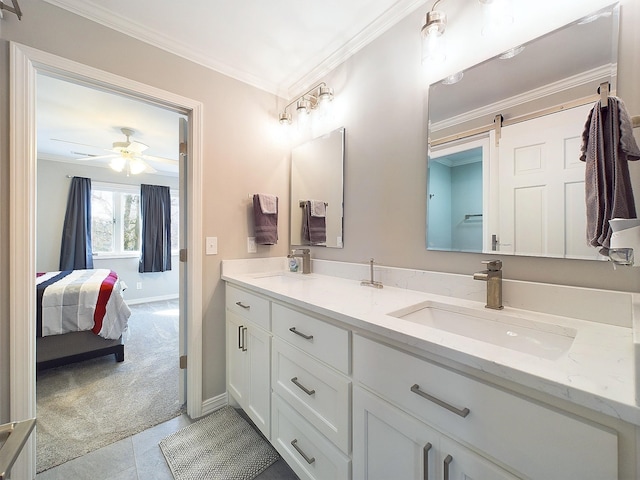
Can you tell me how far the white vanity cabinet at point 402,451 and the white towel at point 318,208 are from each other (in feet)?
4.15

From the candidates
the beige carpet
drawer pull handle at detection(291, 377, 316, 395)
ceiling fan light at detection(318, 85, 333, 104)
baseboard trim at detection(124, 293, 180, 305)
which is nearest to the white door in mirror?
drawer pull handle at detection(291, 377, 316, 395)

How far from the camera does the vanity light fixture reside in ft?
3.93

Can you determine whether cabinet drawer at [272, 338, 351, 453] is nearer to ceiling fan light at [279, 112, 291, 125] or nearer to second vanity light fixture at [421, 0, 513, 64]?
second vanity light fixture at [421, 0, 513, 64]

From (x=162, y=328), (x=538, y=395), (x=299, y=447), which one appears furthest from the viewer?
(x=162, y=328)

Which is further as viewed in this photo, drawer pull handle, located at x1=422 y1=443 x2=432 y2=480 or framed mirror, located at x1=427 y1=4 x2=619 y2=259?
framed mirror, located at x1=427 y1=4 x2=619 y2=259

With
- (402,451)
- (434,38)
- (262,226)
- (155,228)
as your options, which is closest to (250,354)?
(262,226)

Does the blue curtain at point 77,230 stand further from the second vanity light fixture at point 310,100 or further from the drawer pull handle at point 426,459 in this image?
the drawer pull handle at point 426,459

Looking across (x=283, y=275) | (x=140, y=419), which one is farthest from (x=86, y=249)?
(x=283, y=275)

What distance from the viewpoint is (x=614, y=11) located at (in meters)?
0.90

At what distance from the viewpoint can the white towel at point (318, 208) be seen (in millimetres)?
1959

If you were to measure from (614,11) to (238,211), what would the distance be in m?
2.00

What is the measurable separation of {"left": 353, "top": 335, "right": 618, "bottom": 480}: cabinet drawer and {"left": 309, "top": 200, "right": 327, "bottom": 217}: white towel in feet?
4.03

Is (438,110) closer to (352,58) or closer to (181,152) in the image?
(352,58)

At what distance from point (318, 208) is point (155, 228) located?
4125mm
